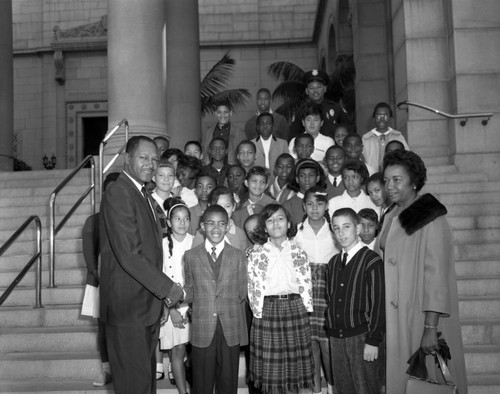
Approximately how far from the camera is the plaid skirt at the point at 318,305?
239 inches

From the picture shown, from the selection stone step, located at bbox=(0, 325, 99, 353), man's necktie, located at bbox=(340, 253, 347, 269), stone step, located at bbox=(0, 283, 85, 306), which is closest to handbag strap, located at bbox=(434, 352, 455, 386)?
man's necktie, located at bbox=(340, 253, 347, 269)

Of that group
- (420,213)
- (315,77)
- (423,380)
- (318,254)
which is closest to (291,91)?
(315,77)

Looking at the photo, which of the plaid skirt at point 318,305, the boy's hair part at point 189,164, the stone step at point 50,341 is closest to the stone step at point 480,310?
the plaid skirt at point 318,305

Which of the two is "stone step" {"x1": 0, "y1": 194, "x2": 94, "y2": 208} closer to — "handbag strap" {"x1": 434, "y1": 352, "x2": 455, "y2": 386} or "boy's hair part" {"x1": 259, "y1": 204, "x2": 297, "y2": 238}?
"boy's hair part" {"x1": 259, "y1": 204, "x2": 297, "y2": 238}

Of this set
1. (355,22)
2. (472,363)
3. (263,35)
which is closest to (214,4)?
(263,35)

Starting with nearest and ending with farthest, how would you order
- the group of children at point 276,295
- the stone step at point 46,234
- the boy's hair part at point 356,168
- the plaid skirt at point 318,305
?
the group of children at point 276,295, the plaid skirt at point 318,305, the boy's hair part at point 356,168, the stone step at point 46,234

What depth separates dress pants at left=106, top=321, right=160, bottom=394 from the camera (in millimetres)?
4500

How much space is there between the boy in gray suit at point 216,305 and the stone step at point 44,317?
1.96 metres

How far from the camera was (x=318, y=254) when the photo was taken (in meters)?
6.54

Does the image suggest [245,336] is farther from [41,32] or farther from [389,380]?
[41,32]

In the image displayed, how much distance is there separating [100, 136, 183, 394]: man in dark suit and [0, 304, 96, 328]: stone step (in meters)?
2.85

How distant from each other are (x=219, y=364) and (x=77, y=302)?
2527mm

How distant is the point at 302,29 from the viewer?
998 inches

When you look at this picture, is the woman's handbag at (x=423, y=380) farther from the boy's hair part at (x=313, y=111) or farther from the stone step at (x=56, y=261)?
the boy's hair part at (x=313, y=111)
